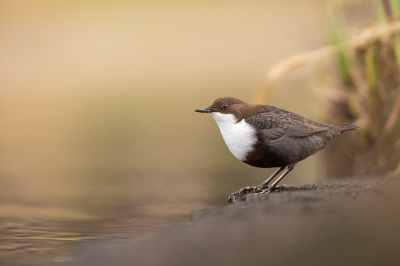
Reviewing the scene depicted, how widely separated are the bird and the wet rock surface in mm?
812

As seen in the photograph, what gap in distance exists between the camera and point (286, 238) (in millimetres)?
2088

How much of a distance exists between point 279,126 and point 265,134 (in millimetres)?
130

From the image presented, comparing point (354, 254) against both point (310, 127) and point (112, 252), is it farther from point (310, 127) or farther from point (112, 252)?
point (310, 127)

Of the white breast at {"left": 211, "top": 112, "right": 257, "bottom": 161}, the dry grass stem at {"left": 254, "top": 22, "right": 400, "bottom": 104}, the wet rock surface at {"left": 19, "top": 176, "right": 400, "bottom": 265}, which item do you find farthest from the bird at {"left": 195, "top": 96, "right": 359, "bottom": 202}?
the dry grass stem at {"left": 254, "top": 22, "right": 400, "bottom": 104}

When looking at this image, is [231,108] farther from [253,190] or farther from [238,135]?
[253,190]

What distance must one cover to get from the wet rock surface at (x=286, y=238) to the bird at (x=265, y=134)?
2.66 ft

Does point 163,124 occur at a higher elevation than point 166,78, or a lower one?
lower

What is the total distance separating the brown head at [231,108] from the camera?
140 inches

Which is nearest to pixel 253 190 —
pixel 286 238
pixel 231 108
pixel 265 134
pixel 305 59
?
pixel 265 134

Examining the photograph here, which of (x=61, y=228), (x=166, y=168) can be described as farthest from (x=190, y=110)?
(x=61, y=228)

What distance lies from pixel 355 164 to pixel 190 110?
8202mm

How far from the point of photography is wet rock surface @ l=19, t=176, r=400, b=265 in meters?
1.92

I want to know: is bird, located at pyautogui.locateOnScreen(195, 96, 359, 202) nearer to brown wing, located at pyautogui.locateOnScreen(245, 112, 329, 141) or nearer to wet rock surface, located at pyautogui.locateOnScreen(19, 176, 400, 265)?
brown wing, located at pyautogui.locateOnScreen(245, 112, 329, 141)

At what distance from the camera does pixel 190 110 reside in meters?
13.2
